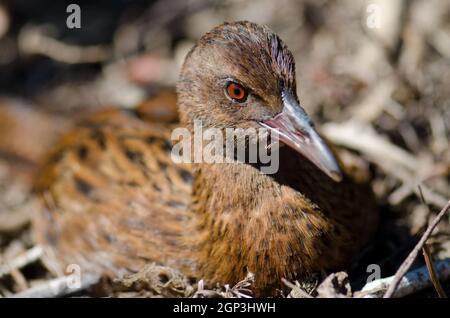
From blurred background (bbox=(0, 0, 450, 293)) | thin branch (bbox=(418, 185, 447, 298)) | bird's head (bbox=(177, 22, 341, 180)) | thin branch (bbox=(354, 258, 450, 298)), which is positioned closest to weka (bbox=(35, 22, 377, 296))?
bird's head (bbox=(177, 22, 341, 180))

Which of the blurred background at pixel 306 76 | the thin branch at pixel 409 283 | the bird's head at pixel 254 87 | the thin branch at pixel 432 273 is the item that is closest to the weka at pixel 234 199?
the bird's head at pixel 254 87

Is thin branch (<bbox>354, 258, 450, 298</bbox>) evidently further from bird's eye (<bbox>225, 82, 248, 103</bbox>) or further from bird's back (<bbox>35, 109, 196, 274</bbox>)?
bird's eye (<bbox>225, 82, 248, 103</bbox>)

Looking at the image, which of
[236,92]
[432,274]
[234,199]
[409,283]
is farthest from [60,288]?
[432,274]

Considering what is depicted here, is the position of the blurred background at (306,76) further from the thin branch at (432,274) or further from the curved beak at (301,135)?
the curved beak at (301,135)

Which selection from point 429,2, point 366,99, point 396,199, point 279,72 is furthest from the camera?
point 429,2

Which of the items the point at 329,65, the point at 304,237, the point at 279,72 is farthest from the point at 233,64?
the point at 329,65

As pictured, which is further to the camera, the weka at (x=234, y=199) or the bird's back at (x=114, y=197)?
the bird's back at (x=114, y=197)

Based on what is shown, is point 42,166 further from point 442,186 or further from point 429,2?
point 429,2

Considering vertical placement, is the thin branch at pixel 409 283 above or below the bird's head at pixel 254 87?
below
